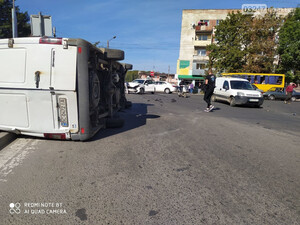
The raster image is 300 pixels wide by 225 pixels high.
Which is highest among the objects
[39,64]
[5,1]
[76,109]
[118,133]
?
[5,1]

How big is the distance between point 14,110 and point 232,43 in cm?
3030

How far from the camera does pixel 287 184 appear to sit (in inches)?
101

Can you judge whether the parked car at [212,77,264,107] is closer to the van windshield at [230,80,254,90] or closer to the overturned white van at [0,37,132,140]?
the van windshield at [230,80,254,90]

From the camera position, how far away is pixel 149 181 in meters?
2.54

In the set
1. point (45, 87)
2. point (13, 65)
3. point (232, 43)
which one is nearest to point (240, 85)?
point (45, 87)

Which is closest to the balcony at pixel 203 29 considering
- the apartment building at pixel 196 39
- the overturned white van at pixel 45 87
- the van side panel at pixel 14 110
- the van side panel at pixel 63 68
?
the apartment building at pixel 196 39

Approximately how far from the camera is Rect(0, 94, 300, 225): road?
75.2 inches

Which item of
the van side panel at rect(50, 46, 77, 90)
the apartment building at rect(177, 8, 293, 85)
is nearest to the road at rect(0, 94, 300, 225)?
the van side panel at rect(50, 46, 77, 90)

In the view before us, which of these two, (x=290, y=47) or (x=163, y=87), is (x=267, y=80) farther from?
(x=163, y=87)

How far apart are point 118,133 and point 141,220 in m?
3.20

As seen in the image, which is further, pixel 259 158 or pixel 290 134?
pixel 290 134

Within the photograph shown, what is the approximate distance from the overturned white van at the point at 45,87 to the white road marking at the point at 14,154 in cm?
26

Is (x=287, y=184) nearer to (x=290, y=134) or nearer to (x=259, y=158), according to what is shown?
(x=259, y=158)

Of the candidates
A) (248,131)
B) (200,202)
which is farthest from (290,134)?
(200,202)
